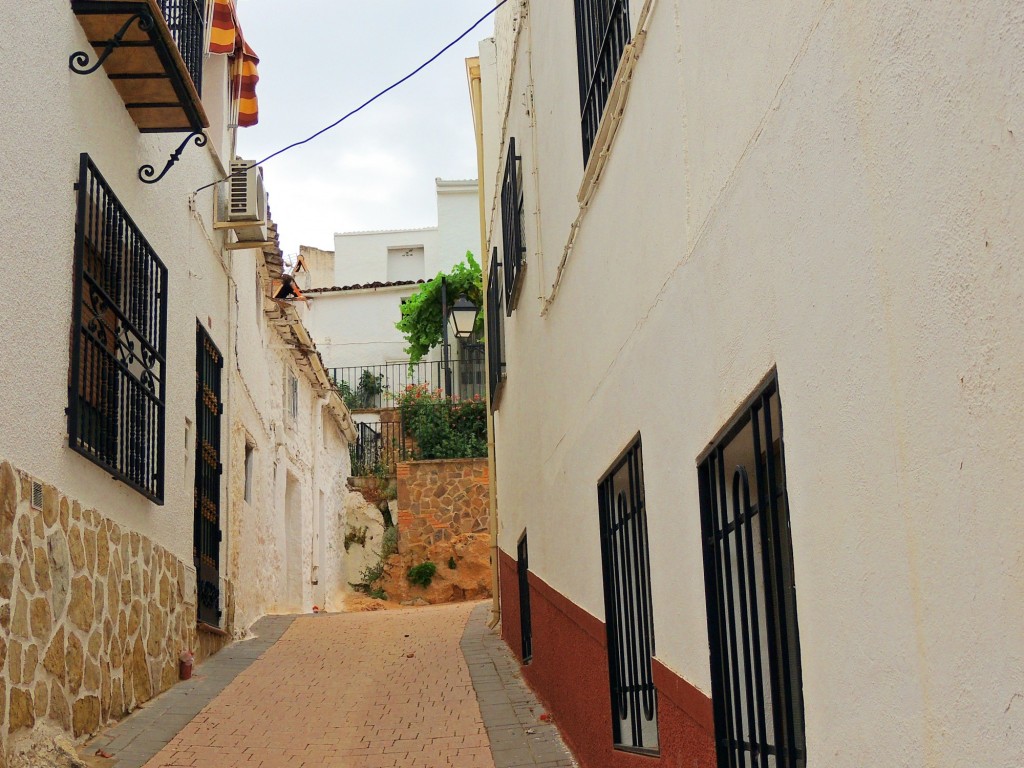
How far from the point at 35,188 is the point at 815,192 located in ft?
15.8

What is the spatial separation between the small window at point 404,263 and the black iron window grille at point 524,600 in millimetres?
24735

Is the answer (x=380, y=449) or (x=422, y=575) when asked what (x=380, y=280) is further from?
(x=422, y=575)

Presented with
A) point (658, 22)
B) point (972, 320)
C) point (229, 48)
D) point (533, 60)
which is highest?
point (229, 48)

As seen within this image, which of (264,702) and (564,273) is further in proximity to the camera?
(264,702)

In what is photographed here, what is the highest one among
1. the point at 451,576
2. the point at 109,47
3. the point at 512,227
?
the point at 109,47

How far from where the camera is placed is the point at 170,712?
27.0 ft

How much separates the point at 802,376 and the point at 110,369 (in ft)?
18.5

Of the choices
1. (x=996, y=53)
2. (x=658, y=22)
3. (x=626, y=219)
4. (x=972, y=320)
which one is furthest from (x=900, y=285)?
(x=626, y=219)

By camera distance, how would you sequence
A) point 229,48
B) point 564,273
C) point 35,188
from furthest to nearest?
1. point 229,48
2. point 564,273
3. point 35,188

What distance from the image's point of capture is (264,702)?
8906 millimetres

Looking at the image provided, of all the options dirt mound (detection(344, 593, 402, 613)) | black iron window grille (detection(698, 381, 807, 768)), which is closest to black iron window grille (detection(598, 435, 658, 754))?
black iron window grille (detection(698, 381, 807, 768))

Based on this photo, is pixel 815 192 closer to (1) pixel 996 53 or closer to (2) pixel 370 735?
(1) pixel 996 53

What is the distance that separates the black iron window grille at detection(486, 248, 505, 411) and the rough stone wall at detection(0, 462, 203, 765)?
4.62 meters

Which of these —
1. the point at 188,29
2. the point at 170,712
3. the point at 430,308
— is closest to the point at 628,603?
the point at 170,712
